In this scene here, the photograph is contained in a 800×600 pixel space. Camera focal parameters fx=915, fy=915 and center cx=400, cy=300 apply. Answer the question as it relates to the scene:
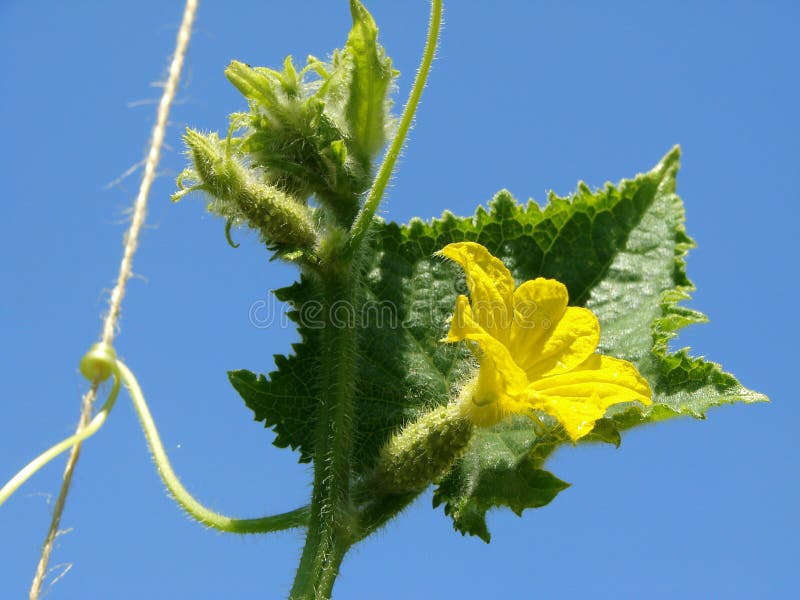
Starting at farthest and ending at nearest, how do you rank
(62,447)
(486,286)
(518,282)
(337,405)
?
(518,282) → (337,405) → (486,286) → (62,447)

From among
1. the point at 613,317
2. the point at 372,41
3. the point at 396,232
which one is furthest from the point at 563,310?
the point at 372,41

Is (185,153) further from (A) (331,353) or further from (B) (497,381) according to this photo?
(B) (497,381)

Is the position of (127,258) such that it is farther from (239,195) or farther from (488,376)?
(488,376)

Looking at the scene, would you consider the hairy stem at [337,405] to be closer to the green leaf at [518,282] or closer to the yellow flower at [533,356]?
the green leaf at [518,282]

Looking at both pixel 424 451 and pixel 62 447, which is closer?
pixel 62 447

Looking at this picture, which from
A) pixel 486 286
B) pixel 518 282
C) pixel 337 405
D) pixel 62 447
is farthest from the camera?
pixel 518 282

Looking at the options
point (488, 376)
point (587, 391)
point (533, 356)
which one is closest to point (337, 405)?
point (488, 376)

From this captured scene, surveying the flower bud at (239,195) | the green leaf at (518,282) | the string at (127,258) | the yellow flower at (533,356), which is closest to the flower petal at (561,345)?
the yellow flower at (533,356)
